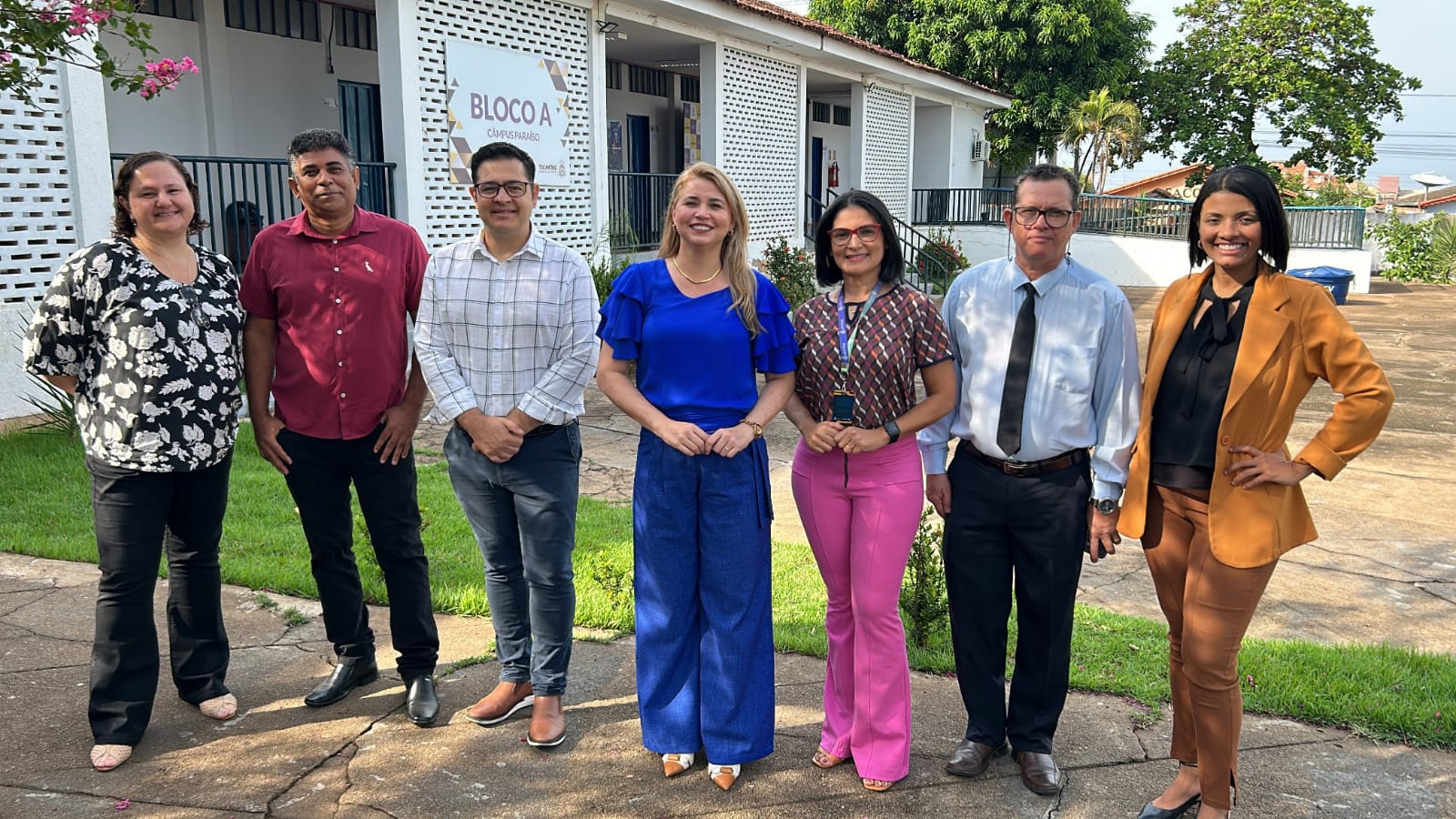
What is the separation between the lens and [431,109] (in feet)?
33.2

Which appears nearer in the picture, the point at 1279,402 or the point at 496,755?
the point at 1279,402

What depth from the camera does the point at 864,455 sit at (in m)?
3.10

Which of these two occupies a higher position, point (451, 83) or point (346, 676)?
point (451, 83)

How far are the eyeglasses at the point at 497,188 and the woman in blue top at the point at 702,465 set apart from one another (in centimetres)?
45

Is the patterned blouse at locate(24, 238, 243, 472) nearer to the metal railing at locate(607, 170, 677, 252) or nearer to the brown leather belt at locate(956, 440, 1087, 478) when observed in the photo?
the brown leather belt at locate(956, 440, 1087, 478)

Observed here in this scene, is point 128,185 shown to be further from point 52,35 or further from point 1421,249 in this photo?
point 1421,249

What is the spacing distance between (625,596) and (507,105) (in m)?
7.44

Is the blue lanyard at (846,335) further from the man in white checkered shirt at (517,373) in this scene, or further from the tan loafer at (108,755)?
the tan loafer at (108,755)

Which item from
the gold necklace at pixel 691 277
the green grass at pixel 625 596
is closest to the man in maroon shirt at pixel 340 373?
the gold necklace at pixel 691 277

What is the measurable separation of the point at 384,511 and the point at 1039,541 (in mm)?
2117

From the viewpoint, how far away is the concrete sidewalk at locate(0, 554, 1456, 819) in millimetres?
3072

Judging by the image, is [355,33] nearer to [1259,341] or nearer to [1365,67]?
[1259,341]

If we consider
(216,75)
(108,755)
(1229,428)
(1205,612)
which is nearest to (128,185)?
(108,755)

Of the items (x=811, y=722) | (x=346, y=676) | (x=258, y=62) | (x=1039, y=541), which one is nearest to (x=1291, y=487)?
(x=1039, y=541)
